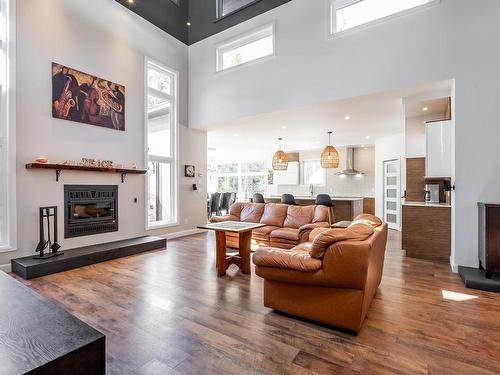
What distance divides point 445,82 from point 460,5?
107 centimetres

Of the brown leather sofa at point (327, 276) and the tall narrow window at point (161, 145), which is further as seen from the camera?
the tall narrow window at point (161, 145)

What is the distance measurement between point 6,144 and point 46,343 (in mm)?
4212

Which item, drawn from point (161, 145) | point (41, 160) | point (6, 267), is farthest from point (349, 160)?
point (6, 267)

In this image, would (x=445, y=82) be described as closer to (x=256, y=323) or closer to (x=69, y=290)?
(x=256, y=323)

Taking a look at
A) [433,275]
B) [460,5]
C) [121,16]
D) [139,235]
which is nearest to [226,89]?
[121,16]

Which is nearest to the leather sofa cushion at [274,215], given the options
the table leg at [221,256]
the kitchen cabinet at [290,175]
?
the table leg at [221,256]

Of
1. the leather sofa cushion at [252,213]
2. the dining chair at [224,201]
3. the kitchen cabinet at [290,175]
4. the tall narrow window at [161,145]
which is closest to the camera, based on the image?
the leather sofa cushion at [252,213]

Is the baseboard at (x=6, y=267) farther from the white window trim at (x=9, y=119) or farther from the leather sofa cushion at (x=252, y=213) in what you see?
the leather sofa cushion at (x=252, y=213)

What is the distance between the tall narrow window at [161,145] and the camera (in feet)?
20.9

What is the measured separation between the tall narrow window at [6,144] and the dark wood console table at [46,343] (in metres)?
3.35

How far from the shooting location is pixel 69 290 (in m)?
3.28

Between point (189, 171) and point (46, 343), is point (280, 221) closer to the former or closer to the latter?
point (189, 171)

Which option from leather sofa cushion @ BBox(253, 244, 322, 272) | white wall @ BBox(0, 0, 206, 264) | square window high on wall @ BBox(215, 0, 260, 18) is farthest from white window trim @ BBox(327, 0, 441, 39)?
leather sofa cushion @ BBox(253, 244, 322, 272)

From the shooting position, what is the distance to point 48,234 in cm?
434
